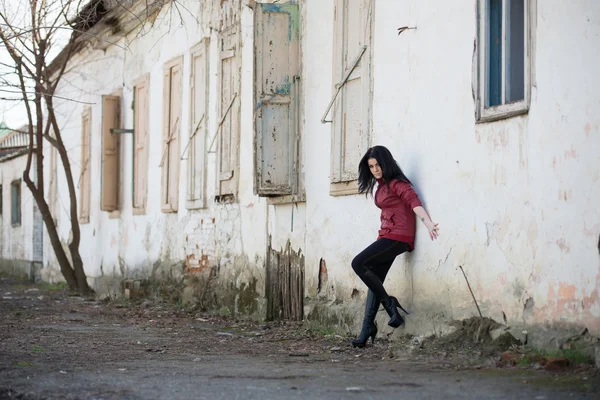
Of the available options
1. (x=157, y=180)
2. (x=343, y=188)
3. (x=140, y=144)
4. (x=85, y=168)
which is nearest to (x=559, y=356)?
(x=343, y=188)

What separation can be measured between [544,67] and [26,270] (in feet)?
69.1

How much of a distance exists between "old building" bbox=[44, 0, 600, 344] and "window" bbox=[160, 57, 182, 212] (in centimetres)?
4

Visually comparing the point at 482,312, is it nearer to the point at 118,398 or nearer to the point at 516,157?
the point at 516,157

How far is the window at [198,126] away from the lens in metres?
14.0

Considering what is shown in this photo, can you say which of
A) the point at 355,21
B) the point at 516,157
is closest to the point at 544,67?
the point at 516,157

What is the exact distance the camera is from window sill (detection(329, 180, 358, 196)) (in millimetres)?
9664

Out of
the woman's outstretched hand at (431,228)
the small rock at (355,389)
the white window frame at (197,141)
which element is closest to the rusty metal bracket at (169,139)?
the white window frame at (197,141)

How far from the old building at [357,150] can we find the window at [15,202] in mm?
11058

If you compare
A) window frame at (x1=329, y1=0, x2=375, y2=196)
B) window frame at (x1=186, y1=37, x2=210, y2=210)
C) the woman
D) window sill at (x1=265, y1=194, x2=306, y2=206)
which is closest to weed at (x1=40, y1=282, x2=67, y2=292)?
window frame at (x1=186, y1=37, x2=210, y2=210)

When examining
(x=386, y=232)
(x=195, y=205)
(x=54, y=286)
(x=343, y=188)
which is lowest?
(x=54, y=286)

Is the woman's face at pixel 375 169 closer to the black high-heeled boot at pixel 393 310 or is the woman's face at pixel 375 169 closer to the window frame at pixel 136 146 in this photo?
the black high-heeled boot at pixel 393 310

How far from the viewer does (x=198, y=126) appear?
14.2 meters

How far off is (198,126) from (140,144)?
3133 mm

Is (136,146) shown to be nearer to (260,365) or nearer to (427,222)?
(427,222)
